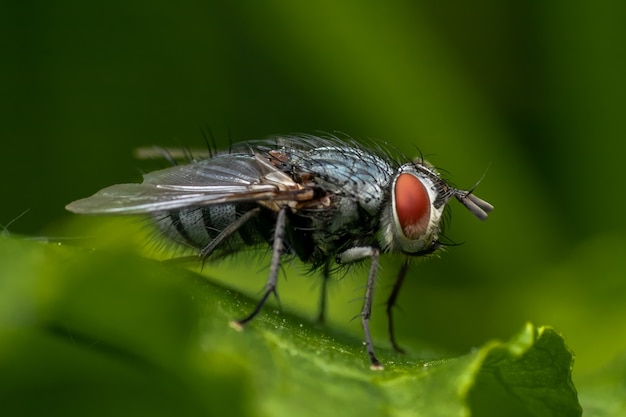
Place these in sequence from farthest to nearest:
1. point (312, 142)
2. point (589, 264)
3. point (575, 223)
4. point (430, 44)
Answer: point (430, 44) < point (575, 223) < point (589, 264) < point (312, 142)

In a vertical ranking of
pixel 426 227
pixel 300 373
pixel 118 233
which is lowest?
pixel 118 233

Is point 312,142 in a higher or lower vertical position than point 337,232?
→ higher

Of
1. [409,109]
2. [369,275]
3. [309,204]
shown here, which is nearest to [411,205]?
[369,275]

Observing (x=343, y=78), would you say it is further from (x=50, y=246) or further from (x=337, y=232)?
(x=50, y=246)

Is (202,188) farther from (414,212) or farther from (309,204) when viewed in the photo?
(414,212)

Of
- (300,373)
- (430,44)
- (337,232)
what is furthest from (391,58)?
(300,373)

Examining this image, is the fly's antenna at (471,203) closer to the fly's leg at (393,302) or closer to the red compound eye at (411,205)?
the red compound eye at (411,205)
